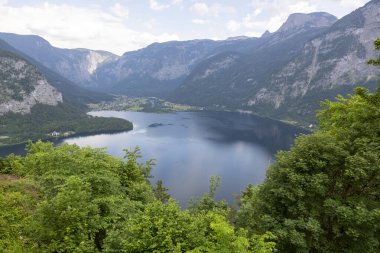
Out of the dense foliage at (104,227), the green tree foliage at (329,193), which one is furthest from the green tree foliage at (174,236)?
the green tree foliage at (329,193)

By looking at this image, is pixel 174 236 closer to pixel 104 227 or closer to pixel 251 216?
pixel 104 227

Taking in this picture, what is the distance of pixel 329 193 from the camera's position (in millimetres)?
25141

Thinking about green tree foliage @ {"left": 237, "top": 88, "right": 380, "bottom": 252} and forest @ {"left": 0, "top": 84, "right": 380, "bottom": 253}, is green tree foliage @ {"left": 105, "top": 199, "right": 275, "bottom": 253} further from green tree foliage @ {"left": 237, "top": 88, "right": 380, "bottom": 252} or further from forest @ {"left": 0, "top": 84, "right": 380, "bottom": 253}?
green tree foliage @ {"left": 237, "top": 88, "right": 380, "bottom": 252}

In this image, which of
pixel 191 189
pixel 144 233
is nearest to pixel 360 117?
pixel 144 233

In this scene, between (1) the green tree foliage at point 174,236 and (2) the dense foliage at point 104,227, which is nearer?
(1) the green tree foliage at point 174,236

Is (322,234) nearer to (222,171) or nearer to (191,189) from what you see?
(191,189)

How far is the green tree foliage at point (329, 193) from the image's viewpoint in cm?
2180

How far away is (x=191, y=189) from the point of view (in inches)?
4761

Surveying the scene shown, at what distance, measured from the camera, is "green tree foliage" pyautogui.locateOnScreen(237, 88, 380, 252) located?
71.5 feet

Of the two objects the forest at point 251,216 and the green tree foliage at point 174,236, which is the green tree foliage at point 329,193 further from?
the green tree foliage at point 174,236

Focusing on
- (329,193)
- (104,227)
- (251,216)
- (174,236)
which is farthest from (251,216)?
(104,227)

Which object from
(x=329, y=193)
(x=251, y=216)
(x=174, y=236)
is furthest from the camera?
(x=251, y=216)

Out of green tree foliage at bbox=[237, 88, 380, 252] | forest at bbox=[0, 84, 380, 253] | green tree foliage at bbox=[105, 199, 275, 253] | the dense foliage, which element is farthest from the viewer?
green tree foliage at bbox=[237, 88, 380, 252]

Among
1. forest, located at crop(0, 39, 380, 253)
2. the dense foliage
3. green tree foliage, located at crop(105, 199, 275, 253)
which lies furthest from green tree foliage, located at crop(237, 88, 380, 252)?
green tree foliage, located at crop(105, 199, 275, 253)
